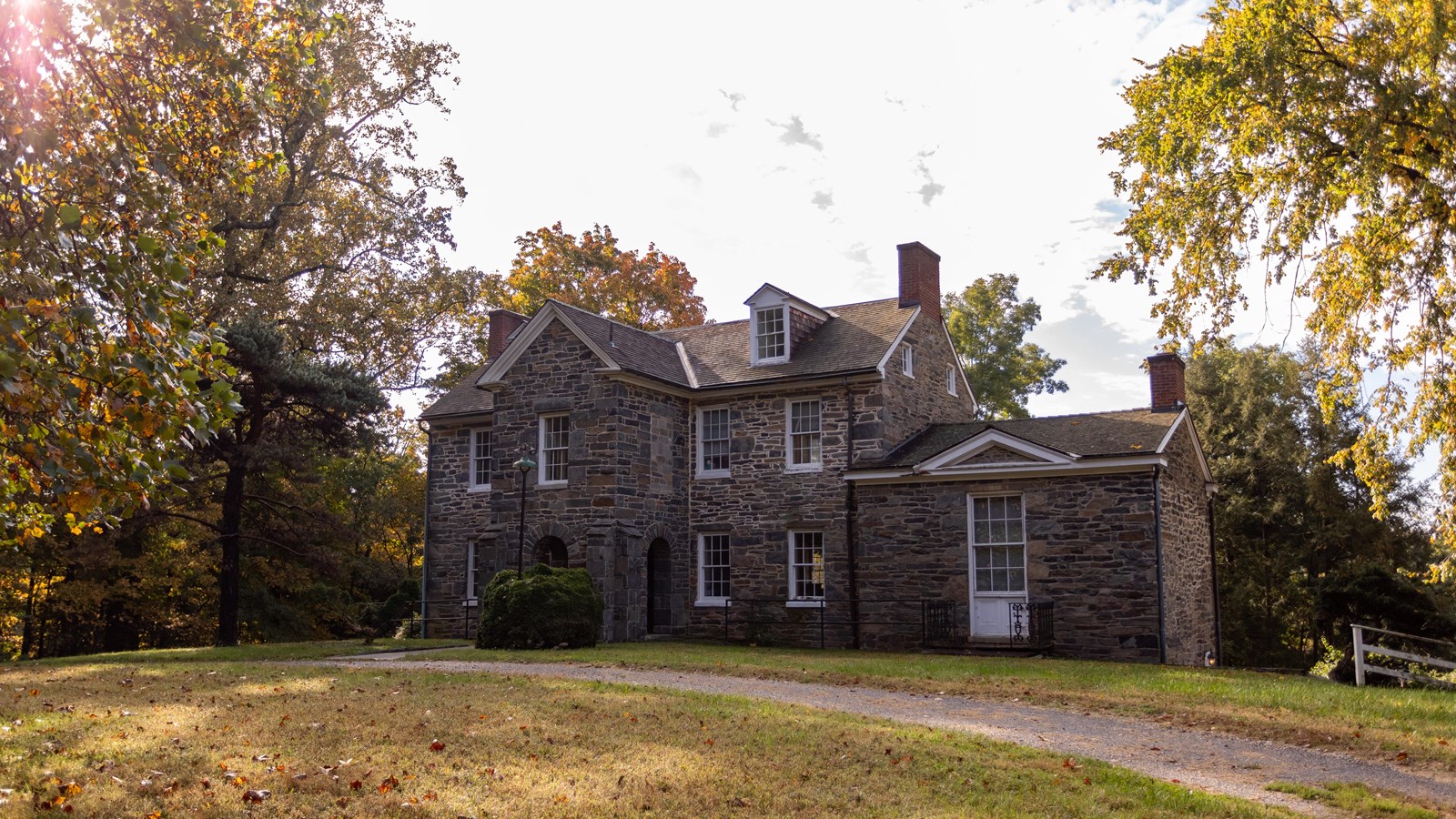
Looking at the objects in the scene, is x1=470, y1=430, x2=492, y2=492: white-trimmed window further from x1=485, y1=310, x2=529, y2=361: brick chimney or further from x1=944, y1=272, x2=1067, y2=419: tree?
x1=944, y1=272, x2=1067, y2=419: tree

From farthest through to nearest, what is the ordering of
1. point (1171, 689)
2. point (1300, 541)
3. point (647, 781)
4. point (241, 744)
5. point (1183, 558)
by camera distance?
point (1300, 541) → point (1183, 558) → point (1171, 689) → point (241, 744) → point (647, 781)

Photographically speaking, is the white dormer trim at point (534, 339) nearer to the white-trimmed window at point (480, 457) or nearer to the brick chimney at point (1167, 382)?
the white-trimmed window at point (480, 457)

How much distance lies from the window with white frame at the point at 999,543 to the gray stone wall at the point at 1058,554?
235mm

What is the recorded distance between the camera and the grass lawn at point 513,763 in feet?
23.6

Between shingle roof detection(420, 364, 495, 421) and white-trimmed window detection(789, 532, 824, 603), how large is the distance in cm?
851

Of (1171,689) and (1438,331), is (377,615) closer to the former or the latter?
(1171,689)

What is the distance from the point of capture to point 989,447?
69.9 feet

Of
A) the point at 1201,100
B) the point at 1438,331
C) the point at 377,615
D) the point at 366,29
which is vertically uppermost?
the point at 366,29

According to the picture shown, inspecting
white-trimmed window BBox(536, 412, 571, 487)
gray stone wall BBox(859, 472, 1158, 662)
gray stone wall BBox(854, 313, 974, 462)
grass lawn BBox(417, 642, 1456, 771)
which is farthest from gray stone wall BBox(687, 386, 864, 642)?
grass lawn BBox(417, 642, 1456, 771)

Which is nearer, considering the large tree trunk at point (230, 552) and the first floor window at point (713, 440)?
the large tree trunk at point (230, 552)

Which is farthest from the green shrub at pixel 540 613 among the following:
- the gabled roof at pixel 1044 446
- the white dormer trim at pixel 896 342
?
the white dormer trim at pixel 896 342

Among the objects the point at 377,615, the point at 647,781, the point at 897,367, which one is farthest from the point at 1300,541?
the point at 647,781

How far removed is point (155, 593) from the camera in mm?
26859

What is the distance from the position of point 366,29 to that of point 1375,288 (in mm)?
24866
